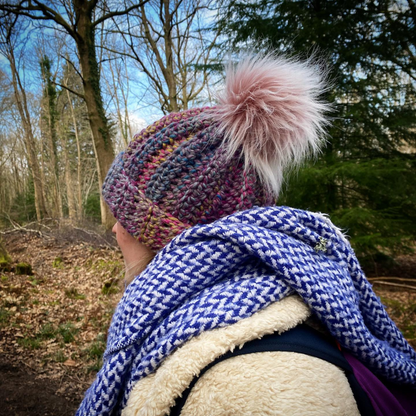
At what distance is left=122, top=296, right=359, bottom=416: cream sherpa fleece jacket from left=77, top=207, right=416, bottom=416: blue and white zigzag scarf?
5 centimetres

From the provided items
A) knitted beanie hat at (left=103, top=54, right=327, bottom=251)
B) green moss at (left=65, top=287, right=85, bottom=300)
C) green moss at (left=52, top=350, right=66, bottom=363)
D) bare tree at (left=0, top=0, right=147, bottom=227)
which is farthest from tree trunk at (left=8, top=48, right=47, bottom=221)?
knitted beanie hat at (left=103, top=54, right=327, bottom=251)

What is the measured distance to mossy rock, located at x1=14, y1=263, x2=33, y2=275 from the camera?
6230 millimetres

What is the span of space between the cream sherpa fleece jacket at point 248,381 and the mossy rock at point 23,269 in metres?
6.73

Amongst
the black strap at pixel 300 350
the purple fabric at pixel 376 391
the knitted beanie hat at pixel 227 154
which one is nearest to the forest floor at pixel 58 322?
the knitted beanie hat at pixel 227 154

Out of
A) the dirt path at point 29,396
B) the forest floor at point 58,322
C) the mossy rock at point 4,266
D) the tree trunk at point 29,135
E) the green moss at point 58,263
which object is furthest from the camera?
the tree trunk at point 29,135

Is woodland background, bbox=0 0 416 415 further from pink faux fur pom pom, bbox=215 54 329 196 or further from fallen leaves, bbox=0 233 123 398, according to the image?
pink faux fur pom pom, bbox=215 54 329 196

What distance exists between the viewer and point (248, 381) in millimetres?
707

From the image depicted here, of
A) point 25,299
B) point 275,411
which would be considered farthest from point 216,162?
point 25,299

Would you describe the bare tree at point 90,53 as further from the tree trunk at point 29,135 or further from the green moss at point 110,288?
the tree trunk at point 29,135

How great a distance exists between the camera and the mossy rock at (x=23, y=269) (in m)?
6.23

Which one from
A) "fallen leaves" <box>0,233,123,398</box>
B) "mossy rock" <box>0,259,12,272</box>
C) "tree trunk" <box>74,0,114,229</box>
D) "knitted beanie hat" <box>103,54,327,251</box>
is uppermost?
"tree trunk" <box>74,0,114,229</box>

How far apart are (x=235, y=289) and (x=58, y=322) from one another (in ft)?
16.3

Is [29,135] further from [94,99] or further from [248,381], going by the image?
[248,381]

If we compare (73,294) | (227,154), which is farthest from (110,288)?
(227,154)
